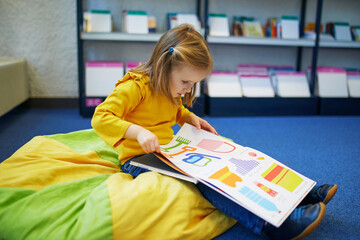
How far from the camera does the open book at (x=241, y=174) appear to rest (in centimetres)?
72

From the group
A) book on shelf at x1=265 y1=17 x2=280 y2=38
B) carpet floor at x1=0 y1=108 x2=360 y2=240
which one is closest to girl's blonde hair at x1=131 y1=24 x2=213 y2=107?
carpet floor at x1=0 y1=108 x2=360 y2=240

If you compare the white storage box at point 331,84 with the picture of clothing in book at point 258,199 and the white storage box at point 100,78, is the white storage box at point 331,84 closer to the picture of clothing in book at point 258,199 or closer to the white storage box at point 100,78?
the white storage box at point 100,78

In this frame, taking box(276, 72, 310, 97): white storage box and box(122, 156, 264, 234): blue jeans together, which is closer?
box(122, 156, 264, 234): blue jeans

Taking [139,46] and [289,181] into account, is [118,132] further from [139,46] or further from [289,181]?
[139,46]

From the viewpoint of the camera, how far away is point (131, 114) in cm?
99

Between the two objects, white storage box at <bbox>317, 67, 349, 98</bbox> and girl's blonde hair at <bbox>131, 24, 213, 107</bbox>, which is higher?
girl's blonde hair at <bbox>131, 24, 213, 107</bbox>

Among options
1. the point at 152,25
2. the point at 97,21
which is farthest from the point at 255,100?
the point at 97,21

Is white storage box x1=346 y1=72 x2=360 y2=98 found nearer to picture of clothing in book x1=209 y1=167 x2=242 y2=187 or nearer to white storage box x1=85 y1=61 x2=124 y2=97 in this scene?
white storage box x1=85 y1=61 x2=124 y2=97

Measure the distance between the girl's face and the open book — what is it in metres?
0.16

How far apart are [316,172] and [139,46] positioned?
63.7 inches

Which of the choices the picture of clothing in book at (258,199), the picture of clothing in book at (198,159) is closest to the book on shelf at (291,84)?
the picture of clothing in book at (198,159)

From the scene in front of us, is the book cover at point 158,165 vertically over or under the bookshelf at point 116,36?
under

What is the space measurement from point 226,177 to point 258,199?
0.10 meters

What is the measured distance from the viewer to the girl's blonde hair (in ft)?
3.00
